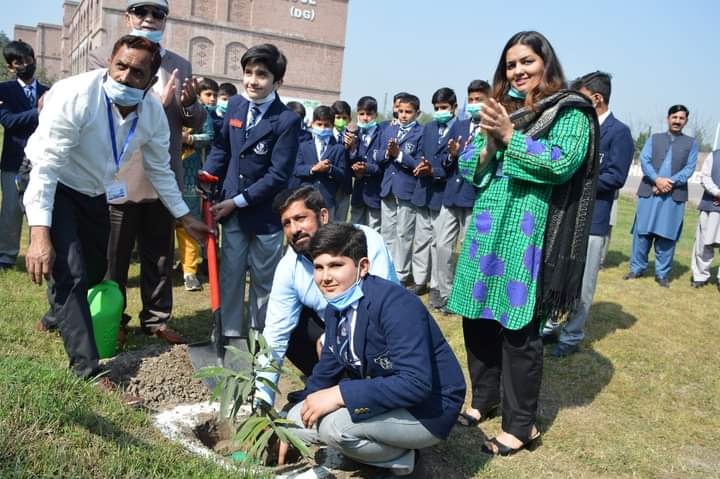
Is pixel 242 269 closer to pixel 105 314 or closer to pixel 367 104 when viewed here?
pixel 105 314

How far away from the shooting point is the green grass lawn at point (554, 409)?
93.4 inches

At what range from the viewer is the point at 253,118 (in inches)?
163

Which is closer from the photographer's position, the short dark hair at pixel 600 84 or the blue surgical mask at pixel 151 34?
the blue surgical mask at pixel 151 34

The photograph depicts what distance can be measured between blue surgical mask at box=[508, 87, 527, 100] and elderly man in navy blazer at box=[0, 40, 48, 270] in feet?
14.7

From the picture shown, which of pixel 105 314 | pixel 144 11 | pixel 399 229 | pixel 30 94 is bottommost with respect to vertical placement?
pixel 105 314

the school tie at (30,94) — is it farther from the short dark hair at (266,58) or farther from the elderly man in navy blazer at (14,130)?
the short dark hair at (266,58)

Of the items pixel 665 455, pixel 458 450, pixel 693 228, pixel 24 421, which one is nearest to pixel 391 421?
pixel 458 450

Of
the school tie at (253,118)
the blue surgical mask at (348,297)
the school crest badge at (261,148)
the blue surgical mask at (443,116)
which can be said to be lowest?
the blue surgical mask at (348,297)

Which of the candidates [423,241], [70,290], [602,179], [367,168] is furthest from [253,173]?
[367,168]

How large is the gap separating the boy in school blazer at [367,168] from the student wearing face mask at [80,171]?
352 centimetres

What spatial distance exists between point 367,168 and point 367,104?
1.05m

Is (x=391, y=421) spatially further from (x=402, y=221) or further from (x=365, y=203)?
(x=365, y=203)

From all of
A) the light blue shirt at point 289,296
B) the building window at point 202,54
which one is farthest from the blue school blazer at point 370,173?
the building window at point 202,54

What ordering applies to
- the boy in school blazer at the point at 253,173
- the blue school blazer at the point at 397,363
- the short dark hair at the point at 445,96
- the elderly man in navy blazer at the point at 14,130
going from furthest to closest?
the short dark hair at the point at 445,96 → the elderly man in navy blazer at the point at 14,130 → the boy in school blazer at the point at 253,173 → the blue school blazer at the point at 397,363
